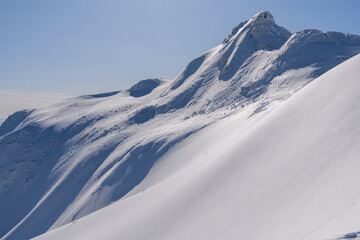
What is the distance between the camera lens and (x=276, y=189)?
1027 centimetres

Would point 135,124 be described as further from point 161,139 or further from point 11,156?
point 11,156

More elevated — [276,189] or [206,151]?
[206,151]

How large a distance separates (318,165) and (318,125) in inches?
112

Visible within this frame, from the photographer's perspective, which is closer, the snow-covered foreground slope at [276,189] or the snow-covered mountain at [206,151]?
the snow-covered foreground slope at [276,189]

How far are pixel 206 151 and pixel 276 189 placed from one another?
11.9m

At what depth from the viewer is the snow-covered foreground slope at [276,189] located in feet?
26.3

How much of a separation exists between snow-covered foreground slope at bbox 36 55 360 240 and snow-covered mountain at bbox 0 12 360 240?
0.06 m

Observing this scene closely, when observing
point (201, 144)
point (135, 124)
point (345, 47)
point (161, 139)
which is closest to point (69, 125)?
point (135, 124)

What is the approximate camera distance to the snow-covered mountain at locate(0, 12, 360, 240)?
10.1 meters

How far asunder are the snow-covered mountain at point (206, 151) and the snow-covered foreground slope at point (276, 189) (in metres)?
0.06

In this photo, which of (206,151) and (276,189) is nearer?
(276,189)

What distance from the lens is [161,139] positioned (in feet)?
101

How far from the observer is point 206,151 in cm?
2212

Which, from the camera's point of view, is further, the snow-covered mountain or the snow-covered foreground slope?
the snow-covered mountain
